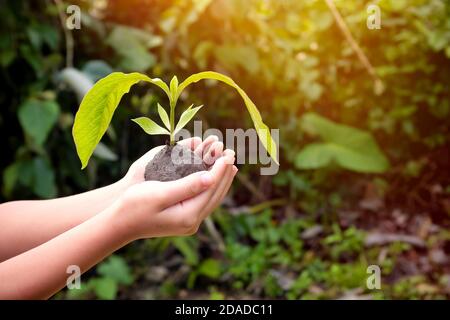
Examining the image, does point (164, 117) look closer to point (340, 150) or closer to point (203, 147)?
point (203, 147)

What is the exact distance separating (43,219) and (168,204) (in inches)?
10.6

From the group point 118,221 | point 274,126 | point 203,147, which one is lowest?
point 118,221

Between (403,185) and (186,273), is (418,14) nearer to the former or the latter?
(403,185)

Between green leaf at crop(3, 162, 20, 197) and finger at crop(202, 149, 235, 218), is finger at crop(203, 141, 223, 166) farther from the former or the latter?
green leaf at crop(3, 162, 20, 197)

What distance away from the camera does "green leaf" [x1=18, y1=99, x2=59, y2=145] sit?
1.56 meters

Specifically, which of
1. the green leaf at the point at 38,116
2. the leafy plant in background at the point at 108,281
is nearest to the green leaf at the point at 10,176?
the green leaf at the point at 38,116

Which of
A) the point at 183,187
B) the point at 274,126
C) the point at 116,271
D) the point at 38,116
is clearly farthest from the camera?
the point at 274,126

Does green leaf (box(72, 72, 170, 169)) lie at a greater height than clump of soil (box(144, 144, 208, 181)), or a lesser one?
greater

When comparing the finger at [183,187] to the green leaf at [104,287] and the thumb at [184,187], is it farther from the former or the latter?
the green leaf at [104,287]

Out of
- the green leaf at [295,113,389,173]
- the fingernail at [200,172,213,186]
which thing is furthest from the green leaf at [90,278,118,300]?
the fingernail at [200,172,213,186]

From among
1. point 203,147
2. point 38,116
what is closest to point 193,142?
point 203,147

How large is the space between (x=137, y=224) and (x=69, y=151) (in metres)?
1.09

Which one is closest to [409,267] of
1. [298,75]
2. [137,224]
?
[298,75]

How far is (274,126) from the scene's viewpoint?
210 centimetres
